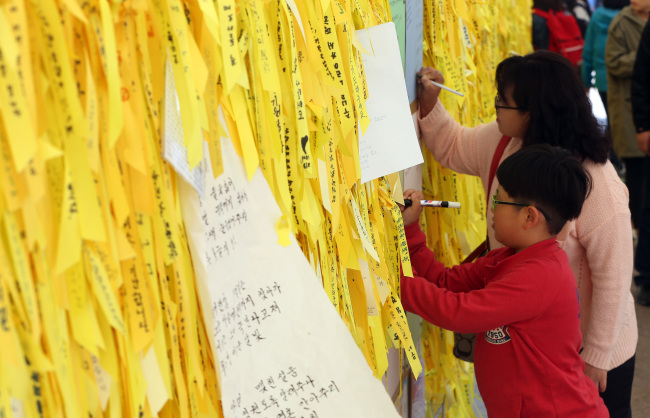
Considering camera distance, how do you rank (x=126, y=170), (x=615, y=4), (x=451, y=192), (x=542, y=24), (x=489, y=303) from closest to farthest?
(x=126, y=170) → (x=489, y=303) → (x=451, y=192) → (x=615, y=4) → (x=542, y=24)

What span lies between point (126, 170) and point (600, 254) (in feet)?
4.41

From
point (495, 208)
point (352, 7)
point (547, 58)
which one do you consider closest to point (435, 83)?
point (547, 58)

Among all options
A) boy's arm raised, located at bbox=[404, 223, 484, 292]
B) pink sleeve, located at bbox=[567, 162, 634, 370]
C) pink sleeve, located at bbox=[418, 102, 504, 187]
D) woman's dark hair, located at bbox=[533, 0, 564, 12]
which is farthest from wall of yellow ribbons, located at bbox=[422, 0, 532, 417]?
woman's dark hair, located at bbox=[533, 0, 564, 12]

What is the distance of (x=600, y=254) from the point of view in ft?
5.33

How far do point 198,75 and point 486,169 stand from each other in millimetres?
1293

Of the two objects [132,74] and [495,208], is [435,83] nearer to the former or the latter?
[495,208]

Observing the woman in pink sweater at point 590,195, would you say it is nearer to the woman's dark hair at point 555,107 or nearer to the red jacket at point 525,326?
the woman's dark hair at point 555,107

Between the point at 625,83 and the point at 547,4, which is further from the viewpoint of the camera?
the point at 547,4

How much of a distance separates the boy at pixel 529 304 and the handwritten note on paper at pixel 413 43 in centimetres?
34

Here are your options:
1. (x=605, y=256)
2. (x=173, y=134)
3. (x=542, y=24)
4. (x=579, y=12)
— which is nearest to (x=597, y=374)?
(x=605, y=256)

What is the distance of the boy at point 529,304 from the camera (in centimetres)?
138

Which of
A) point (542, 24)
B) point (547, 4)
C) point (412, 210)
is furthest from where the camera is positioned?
point (547, 4)

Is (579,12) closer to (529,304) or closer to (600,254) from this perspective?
(600,254)

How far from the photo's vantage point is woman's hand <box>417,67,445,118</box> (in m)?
1.73
